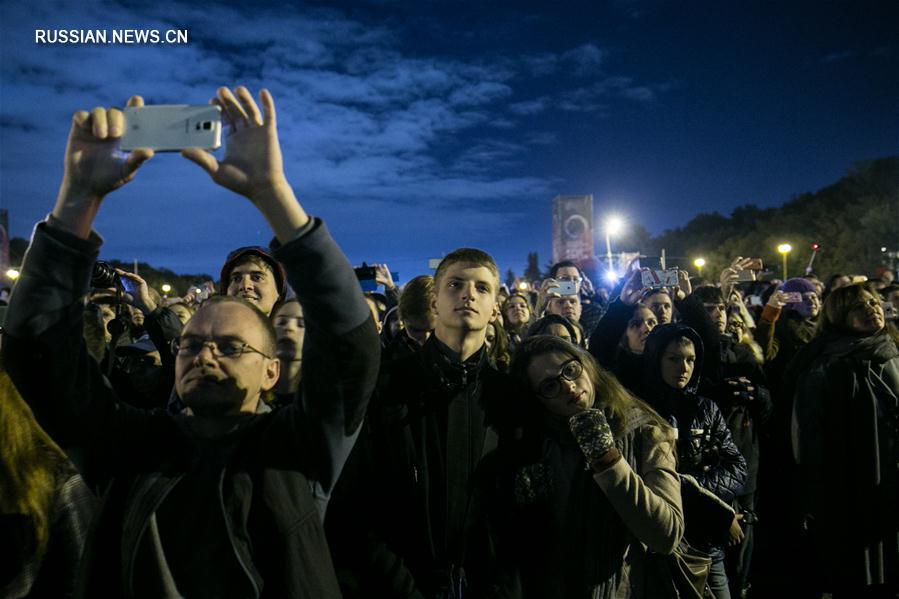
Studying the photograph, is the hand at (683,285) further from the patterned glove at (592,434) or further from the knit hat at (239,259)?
the knit hat at (239,259)

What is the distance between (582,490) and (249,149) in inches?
79.9

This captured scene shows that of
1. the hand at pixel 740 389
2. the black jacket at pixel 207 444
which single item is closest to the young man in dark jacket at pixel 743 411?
the hand at pixel 740 389

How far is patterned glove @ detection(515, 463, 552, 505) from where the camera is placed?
2.62 metres

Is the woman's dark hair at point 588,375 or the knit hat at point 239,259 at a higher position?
the knit hat at point 239,259

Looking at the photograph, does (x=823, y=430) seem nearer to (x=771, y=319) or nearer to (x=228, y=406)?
(x=771, y=319)

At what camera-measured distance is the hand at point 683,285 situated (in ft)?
19.5

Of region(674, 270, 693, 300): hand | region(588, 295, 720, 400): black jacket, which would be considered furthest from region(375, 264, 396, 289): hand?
region(674, 270, 693, 300): hand

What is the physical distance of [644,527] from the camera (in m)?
2.53

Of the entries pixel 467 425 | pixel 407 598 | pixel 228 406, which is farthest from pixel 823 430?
pixel 228 406

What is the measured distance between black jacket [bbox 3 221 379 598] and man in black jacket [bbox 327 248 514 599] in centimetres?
66

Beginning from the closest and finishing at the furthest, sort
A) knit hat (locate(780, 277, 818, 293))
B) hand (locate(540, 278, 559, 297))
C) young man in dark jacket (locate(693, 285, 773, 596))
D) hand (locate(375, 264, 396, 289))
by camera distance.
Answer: young man in dark jacket (locate(693, 285, 773, 596)) < hand (locate(540, 278, 559, 297)) < knit hat (locate(780, 277, 818, 293)) < hand (locate(375, 264, 396, 289))

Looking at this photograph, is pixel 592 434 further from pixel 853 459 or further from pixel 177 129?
pixel 853 459

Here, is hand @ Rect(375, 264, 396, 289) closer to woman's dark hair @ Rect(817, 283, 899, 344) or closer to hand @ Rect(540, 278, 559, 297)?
hand @ Rect(540, 278, 559, 297)

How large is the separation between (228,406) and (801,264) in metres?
51.9
